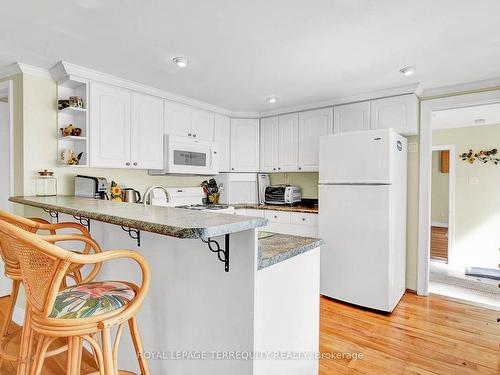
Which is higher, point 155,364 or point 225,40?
point 225,40

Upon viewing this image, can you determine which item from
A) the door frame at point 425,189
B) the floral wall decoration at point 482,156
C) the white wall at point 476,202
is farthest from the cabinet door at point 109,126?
the floral wall decoration at point 482,156

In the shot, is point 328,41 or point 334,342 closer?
point 328,41

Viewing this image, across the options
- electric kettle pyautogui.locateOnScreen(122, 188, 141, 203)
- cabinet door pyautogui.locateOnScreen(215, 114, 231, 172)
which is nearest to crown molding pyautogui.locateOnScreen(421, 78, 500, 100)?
cabinet door pyautogui.locateOnScreen(215, 114, 231, 172)

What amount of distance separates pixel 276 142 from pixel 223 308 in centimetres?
310

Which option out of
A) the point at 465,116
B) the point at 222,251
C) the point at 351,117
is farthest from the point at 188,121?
the point at 465,116

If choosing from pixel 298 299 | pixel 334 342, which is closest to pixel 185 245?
pixel 298 299

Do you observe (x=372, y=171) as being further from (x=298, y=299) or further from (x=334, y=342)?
(x=298, y=299)

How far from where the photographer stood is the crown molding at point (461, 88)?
2.81 meters

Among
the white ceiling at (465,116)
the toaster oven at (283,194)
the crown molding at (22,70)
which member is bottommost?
the toaster oven at (283,194)

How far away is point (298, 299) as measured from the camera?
1464 millimetres

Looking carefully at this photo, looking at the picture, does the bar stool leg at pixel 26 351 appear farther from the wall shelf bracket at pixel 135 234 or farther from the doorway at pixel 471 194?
the doorway at pixel 471 194

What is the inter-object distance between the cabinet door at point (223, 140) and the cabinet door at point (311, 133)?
1008 mm

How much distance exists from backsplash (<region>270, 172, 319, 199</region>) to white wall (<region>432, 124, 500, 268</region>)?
2.48 meters

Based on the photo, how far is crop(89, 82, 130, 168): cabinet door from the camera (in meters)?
2.68
